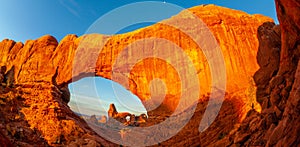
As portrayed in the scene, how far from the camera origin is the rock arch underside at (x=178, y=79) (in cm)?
1642

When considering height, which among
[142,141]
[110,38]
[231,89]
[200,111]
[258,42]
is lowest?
[142,141]

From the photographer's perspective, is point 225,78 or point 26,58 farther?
point 26,58

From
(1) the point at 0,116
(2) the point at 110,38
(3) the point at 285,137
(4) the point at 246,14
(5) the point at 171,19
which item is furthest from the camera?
(2) the point at 110,38

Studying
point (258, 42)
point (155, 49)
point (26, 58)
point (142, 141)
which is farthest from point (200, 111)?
point (26, 58)

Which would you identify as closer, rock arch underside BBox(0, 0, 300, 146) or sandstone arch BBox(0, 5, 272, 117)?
rock arch underside BBox(0, 0, 300, 146)

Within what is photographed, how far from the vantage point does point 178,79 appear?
4091 cm

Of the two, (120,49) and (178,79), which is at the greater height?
(120,49)

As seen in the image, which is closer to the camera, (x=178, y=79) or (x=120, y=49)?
(x=178, y=79)

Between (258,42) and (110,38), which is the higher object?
(110,38)

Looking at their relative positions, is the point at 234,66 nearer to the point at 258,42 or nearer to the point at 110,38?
the point at 258,42

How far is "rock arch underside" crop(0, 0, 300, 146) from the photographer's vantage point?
16.4 m

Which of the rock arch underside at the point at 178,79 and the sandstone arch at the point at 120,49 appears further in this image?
the sandstone arch at the point at 120,49

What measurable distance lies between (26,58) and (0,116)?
89.4 ft

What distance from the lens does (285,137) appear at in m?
11.8
